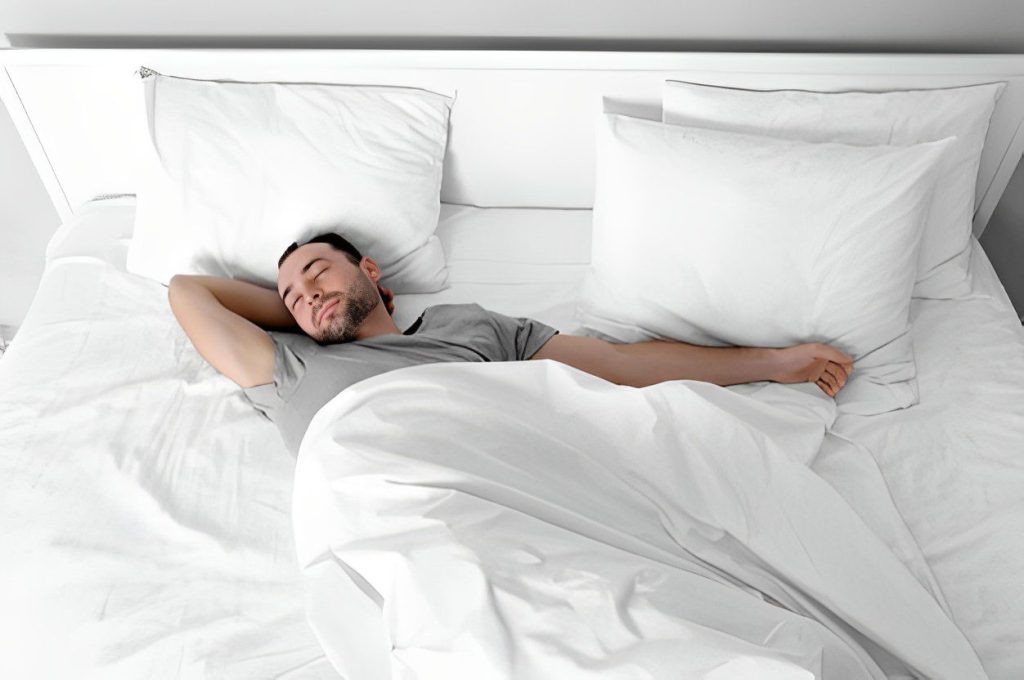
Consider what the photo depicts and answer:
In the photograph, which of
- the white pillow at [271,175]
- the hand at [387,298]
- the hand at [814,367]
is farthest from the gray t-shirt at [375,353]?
the hand at [814,367]

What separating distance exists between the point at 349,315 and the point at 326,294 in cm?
5

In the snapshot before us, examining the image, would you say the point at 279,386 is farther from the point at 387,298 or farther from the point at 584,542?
the point at 584,542

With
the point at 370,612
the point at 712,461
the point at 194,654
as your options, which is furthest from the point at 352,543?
the point at 712,461

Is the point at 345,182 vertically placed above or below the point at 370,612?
above

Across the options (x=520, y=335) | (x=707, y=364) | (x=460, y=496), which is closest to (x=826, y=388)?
(x=707, y=364)

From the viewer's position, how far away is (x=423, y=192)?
1.66 meters

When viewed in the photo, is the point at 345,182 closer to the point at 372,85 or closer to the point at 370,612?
the point at 372,85

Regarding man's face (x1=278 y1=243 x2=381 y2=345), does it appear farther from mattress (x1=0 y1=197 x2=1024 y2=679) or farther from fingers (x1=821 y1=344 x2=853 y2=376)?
fingers (x1=821 y1=344 x2=853 y2=376)

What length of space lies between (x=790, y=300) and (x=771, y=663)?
754 mm

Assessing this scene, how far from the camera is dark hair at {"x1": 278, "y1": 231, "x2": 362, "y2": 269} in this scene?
152cm

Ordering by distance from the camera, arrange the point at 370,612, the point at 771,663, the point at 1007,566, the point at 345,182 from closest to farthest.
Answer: the point at 771,663, the point at 370,612, the point at 1007,566, the point at 345,182

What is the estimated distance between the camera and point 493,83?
1671 millimetres

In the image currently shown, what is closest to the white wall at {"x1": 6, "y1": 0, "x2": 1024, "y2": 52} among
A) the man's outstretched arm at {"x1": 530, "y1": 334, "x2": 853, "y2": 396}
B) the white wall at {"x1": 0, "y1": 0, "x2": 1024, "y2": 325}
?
the white wall at {"x1": 0, "y1": 0, "x2": 1024, "y2": 325}

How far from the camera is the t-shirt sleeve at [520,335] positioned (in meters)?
1.44
